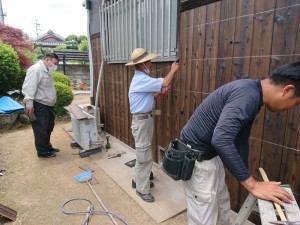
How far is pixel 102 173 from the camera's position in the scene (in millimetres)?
3588

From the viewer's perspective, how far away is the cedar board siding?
72.2 inches

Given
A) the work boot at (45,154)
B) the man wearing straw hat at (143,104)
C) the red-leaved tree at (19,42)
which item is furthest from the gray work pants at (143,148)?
the red-leaved tree at (19,42)

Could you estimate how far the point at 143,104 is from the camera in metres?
2.64

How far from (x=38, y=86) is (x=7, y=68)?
141 inches

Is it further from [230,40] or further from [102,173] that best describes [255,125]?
[102,173]

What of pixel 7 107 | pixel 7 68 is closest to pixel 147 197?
pixel 7 107

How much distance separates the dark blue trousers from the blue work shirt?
220 centimetres

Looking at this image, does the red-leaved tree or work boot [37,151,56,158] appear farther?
the red-leaved tree

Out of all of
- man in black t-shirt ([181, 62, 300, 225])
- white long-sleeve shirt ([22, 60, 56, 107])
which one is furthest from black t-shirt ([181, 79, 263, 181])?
white long-sleeve shirt ([22, 60, 56, 107])

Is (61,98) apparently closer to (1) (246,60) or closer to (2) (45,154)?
(2) (45,154)

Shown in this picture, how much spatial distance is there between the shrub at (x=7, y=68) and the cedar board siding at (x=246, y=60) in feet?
A: 18.3

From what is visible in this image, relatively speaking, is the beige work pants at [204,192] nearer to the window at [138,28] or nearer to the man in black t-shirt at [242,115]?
the man in black t-shirt at [242,115]

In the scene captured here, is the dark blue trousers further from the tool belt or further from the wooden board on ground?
the tool belt

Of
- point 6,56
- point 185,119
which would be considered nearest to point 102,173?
point 185,119
